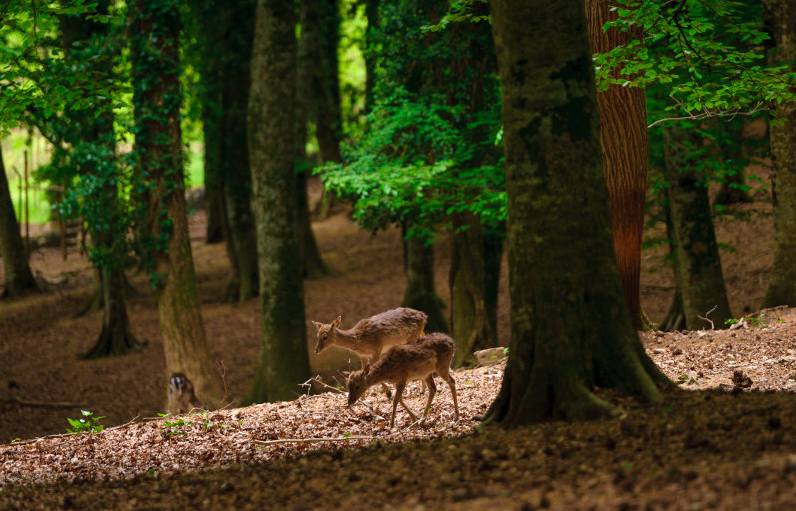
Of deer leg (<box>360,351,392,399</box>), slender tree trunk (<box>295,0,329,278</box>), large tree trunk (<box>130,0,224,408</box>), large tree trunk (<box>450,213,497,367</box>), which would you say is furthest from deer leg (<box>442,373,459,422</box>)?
slender tree trunk (<box>295,0,329,278</box>)

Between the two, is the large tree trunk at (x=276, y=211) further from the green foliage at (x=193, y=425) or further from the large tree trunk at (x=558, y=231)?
the large tree trunk at (x=558, y=231)

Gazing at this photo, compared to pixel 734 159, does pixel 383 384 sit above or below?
below

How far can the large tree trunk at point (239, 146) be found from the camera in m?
22.5

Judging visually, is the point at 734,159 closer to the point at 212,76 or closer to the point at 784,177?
the point at 784,177

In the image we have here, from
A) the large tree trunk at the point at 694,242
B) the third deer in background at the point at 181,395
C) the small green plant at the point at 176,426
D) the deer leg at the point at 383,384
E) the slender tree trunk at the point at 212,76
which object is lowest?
the third deer in background at the point at 181,395

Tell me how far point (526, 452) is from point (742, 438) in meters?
1.24

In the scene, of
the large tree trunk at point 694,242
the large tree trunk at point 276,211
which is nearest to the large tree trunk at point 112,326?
the large tree trunk at point 276,211

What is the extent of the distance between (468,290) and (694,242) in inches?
157

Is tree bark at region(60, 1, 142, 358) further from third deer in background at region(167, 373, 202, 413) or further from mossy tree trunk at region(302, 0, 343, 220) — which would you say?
mossy tree trunk at region(302, 0, 343, 220)

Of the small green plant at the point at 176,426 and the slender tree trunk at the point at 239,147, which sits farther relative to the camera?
the slender tree trunk at the point at 239,147

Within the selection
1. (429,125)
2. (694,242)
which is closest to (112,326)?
(429,125)

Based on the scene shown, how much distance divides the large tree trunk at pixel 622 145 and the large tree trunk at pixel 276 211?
6.14 meters

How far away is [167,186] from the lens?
1345 cm

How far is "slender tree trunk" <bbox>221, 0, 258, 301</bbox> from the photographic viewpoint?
74.0 ft
